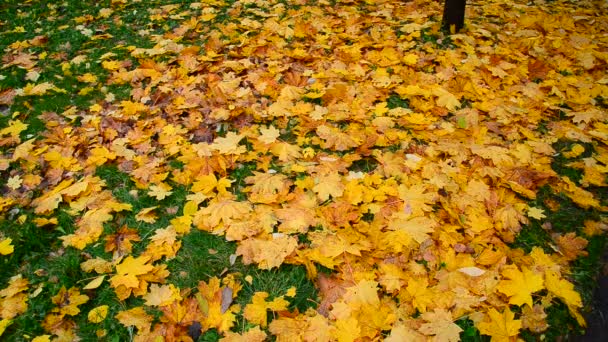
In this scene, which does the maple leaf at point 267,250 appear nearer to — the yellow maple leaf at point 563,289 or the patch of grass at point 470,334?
the patch of grass at point 470,334

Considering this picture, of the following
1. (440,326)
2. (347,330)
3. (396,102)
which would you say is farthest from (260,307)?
(396,102)

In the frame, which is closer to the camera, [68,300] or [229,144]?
[68,300]

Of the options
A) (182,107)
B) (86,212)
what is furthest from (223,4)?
(86,212)

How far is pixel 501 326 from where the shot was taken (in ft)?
6.56

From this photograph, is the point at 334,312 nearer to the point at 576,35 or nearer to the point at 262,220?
the point at 262,220

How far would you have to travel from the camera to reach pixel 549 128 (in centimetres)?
327

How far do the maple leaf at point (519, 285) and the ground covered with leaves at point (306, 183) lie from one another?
0.01 meters

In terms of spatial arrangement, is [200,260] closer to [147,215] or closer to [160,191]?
[147,215]

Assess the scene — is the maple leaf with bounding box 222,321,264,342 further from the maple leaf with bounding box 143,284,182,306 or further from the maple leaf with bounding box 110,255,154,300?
the maple leaf with bounding box 110,255,154,300

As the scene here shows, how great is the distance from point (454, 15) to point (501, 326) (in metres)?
3.60

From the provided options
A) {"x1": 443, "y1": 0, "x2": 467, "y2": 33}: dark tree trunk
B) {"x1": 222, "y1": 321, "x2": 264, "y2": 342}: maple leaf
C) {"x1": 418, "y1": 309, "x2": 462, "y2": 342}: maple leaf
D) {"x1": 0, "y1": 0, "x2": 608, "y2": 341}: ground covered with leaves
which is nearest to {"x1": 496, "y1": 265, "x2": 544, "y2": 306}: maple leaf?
{"x1": 0, "y1": 0, "x2": 608, "y2": 341}: ground covered with leaves

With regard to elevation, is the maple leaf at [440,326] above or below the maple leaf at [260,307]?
below

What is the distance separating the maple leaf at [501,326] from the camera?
6.46ft

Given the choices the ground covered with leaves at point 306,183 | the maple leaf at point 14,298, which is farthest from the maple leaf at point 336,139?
the maple leaf at point 14,298
